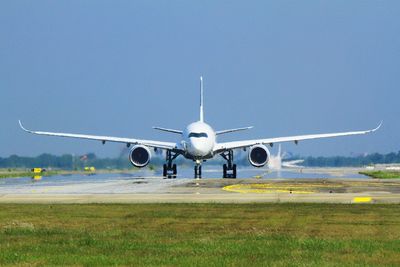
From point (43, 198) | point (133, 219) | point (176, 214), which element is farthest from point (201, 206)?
point (43, 198)

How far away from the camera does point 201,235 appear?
19828 mm

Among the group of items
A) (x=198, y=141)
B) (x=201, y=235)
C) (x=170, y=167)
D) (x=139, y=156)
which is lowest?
(x=201, y=235)

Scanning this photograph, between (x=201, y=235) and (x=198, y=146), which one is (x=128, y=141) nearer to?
(x=198, y=146)

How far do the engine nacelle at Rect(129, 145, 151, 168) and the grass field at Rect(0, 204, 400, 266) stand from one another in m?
40.4

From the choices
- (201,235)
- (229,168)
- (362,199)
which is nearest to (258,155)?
(229,168)

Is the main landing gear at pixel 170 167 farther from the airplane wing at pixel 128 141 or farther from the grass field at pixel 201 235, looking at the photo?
the grass field at pixel 201 235

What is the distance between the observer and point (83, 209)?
91.9 feet

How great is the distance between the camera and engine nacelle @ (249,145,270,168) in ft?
231

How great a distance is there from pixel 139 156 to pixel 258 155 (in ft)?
34.6

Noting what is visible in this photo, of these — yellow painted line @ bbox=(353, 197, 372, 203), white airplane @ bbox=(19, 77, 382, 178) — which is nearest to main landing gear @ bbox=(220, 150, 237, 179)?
white airplane @ bbox=(19, 77, 382, 178)

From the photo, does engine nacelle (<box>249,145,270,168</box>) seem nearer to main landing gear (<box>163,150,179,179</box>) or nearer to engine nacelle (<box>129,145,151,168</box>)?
main landing gear (<box>163,150,179,179</box>)

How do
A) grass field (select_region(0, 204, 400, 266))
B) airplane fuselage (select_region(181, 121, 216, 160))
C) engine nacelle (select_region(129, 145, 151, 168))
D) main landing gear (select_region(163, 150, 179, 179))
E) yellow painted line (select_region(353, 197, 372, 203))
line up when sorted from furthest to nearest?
main landing gear (select_region(163, 150, 179, 179))
engine nacelle (select_region(129, 145, 151, 168))
airplane fuselage (select_region(181, 121, 216, 160))
yellow painted line (select_region(353, 197, 372, 203))
grass field (select_region(0, 204, 400, 266))

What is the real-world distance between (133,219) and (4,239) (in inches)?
231

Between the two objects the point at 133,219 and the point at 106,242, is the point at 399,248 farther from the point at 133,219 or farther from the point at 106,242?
the point at 133,219
